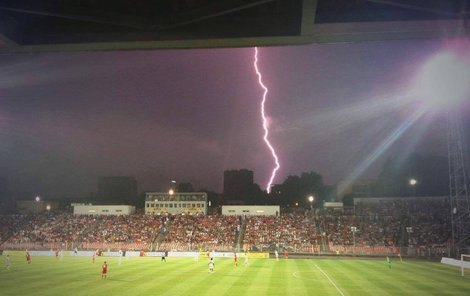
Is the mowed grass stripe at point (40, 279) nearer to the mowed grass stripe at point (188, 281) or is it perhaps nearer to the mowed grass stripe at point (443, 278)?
the mowed grass stripe at point (188, 281)

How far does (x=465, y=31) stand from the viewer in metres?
7.05

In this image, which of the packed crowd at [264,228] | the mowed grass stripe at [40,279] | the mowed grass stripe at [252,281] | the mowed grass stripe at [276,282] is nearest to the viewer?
the mowed grass stripe at [276,282]

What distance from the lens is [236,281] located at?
34.9 meters

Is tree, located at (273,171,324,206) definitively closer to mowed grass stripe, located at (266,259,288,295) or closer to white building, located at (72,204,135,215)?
white building, located at (72,204,135,215)

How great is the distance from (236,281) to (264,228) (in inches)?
1609

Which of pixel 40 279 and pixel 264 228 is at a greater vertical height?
pixel 264 228

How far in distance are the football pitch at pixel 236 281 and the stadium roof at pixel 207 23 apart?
937 inches

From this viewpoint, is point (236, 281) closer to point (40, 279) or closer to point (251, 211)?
point (40, 279)

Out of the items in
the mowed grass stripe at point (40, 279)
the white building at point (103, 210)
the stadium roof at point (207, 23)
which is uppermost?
the stadium roof at point (207, 23)

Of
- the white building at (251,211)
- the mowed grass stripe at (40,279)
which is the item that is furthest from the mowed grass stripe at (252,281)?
the white building at (251,211)

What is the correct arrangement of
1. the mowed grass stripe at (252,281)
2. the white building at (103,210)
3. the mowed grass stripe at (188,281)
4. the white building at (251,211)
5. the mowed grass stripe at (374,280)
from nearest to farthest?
the mowed grass stripe at (188,281)
the mowed grass stripe at (252,281)
the mowed grass stripe at (374,280)
the white building at (251,211)
the white building at (103,210)

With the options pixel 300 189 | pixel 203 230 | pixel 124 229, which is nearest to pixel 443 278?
pixel 203 230

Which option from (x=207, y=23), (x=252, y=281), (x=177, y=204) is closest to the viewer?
(x=207, y=23)

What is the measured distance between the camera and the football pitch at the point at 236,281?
2970cm
